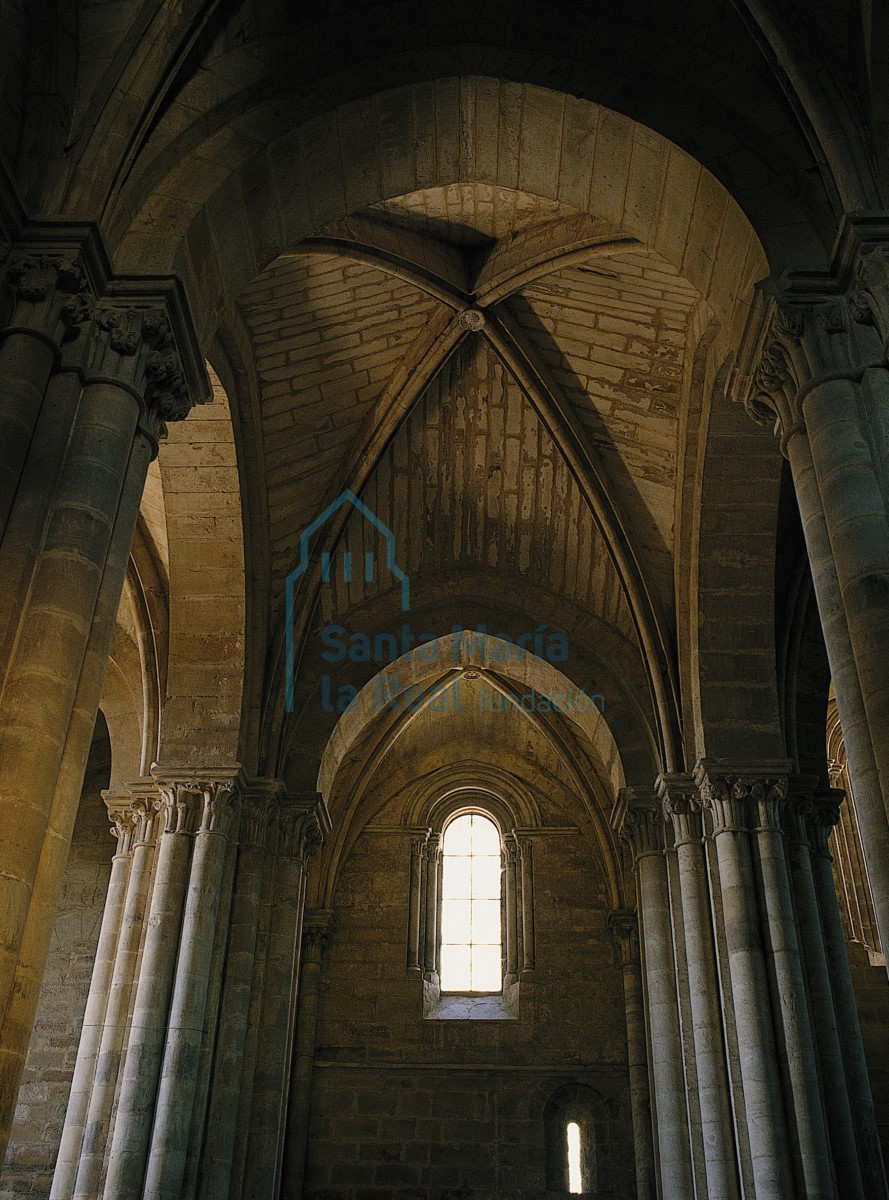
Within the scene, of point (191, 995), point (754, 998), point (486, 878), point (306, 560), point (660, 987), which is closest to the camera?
point (754, 998)

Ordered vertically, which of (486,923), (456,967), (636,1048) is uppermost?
(486,923)

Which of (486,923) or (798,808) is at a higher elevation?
(486,923)

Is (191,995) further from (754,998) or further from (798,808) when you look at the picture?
(798,808)

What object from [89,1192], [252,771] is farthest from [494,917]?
[89,1192]

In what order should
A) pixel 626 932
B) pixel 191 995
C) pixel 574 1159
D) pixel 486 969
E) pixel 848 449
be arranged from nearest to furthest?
pixel 848 449
pixel 191 995
pixel 574 1159
pixel 626 932
pixel 486 969

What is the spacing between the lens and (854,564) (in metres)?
5.20

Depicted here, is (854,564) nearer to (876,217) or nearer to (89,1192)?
(876,217)

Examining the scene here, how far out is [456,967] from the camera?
16.4 m

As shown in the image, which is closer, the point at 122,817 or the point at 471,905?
the point at 122,817

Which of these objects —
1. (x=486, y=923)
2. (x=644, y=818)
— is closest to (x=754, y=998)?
(x=644, y=818)

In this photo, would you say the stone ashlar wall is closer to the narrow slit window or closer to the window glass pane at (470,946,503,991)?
the narrow slit window

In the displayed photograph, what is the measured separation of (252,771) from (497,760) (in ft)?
23.6

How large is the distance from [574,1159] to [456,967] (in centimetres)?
313

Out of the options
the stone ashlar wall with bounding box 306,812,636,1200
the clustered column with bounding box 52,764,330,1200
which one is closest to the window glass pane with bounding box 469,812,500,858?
the stone ashlar wall with bounding box 306,812,636,1200
